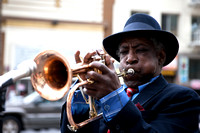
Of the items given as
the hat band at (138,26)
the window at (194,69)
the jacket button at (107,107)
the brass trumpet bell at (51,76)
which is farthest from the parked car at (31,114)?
the window at (194,69)

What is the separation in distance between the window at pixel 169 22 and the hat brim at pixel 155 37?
1437 cm

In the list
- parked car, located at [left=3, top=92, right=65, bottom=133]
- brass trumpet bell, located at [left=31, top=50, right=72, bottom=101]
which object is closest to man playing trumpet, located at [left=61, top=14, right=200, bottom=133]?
brass trumpet bell, located at [left=31, top=50, right=72, bottom=101]

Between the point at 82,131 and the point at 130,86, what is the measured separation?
496mm

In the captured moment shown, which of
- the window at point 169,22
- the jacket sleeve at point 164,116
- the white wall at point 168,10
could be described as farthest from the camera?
the window at point 169,22

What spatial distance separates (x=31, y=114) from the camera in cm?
858

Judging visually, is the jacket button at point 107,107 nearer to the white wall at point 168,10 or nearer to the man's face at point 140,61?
the man's face at point 140,61

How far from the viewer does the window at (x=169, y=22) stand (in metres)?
16.1

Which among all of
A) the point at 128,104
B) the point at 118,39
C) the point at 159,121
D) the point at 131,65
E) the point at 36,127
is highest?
the point at 118,39

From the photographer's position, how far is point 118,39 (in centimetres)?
220

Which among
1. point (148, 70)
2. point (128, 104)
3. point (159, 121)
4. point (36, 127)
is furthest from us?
point (36, 127)

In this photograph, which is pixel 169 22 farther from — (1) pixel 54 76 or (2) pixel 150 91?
(1) pixel 54 76

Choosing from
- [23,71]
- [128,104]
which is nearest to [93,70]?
[128,104]

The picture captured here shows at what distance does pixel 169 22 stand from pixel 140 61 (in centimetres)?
1493

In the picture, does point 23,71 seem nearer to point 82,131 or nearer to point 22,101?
point 82,131
